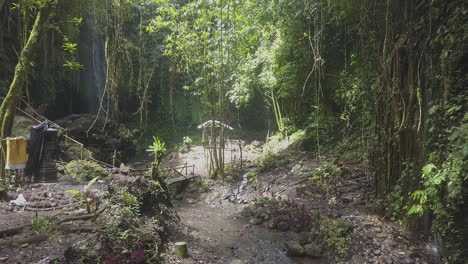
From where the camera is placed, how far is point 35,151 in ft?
24.7

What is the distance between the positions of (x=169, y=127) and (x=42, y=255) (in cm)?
1771

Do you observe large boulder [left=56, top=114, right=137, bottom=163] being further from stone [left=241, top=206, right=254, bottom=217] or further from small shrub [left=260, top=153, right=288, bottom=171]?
stone [left=241, top=206, right=254, bottom=217]

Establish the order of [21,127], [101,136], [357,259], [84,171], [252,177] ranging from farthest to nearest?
1. [101,136]
2. [252,177]
3. [21,127]
4. [84,171]
5. [357,259]

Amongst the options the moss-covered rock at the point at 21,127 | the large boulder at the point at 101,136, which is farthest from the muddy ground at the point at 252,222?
the large boulder at the point at 101,136

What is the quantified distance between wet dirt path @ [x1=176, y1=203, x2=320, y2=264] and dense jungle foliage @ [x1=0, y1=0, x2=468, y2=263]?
7.61 feet

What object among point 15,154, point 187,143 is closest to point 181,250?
point 15,154

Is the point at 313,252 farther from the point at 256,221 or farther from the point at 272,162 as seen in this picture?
the point at 272,162

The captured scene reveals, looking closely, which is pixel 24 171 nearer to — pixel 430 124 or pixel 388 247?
pixel 388 247

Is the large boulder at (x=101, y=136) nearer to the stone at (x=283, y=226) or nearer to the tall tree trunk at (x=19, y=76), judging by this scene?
the tall tree trunk at (x=19, y=76)

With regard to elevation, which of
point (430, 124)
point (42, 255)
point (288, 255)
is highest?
point (430, 124)

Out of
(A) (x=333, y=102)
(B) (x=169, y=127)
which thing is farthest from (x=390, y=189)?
(B) (x=169, y=127)

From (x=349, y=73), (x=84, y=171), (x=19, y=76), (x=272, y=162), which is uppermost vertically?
(x=349, y=73)

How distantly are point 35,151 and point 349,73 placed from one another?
9.58 metres

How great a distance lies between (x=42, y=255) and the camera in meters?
4.05
